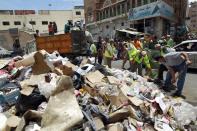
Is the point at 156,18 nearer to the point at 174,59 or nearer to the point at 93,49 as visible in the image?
the point at 93,49

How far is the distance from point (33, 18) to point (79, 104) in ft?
214

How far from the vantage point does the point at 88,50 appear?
1789cm

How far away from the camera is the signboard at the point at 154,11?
31641mm

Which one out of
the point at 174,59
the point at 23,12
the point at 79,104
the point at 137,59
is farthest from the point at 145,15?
the point at 23,12

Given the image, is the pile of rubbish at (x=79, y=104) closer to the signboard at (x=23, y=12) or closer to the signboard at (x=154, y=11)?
the signboard at (x=154, y=11)

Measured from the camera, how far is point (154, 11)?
3206cm

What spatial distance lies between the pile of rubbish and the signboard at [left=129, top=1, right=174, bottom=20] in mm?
23615

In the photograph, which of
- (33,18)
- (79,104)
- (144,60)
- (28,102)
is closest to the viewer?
(79,104)

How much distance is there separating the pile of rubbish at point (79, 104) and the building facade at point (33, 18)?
197 feet

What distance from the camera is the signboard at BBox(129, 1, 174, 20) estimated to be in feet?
104

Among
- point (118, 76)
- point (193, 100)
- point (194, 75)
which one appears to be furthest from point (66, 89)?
point (194, 75)

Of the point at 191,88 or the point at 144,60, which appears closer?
the point at 191,88

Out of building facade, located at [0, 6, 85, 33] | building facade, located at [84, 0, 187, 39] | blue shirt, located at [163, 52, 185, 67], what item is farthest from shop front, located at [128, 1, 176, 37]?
building facade, located at [0, 6, 85, 33]

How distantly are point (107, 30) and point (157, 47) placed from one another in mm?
38337
